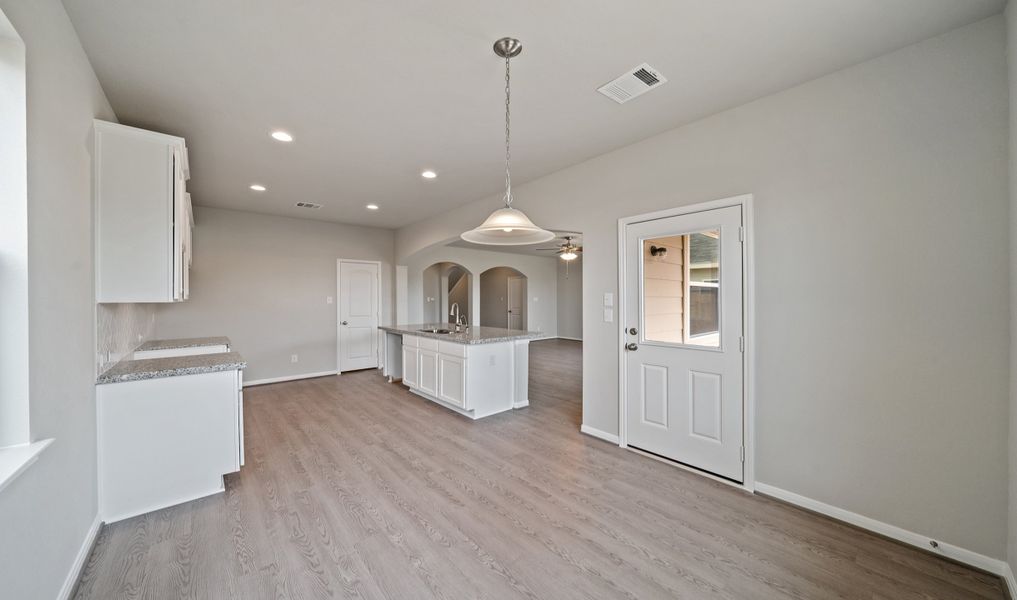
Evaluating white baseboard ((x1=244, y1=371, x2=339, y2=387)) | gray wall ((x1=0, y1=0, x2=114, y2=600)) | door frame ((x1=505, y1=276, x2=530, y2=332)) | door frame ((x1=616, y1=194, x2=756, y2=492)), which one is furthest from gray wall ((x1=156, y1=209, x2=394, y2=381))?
door frame ((x1=616, y1=194, x2=756, y2=492))

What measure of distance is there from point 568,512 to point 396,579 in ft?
3.46

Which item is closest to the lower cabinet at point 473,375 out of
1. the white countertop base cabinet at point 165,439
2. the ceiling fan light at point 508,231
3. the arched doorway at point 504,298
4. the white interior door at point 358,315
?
the ceiling fan light at point 508,231

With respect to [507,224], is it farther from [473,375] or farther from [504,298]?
[504,298]

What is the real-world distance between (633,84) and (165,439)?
372cm

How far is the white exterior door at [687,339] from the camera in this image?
2.73 m

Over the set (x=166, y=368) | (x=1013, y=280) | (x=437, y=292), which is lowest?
(x=166, y=368)

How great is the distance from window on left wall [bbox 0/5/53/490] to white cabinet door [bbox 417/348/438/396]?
11.1ft

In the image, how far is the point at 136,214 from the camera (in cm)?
240

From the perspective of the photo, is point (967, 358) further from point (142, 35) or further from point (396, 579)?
point (142, 35)

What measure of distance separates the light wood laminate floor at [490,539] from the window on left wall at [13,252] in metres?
0.99

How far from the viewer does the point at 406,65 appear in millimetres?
2230

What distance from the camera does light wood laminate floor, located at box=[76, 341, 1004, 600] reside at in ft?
5.88

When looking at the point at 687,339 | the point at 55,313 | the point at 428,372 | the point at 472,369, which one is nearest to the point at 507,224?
the point at 687,339

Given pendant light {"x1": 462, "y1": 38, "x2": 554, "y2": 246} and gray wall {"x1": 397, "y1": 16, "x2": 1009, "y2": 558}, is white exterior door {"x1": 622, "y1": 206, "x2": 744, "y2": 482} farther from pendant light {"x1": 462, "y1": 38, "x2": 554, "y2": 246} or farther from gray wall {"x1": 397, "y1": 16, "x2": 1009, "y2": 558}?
pendant light {"x1": 462, "y1": 38, "x2": 554, "y2": 246}
